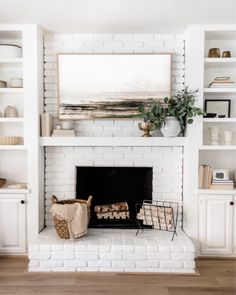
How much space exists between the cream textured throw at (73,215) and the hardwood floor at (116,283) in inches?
16.0

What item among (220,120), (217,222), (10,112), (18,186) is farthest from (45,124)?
(217,222)

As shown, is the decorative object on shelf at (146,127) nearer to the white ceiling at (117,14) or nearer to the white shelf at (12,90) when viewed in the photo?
the white ceiling at (117,14)

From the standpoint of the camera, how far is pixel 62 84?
3.64 metres

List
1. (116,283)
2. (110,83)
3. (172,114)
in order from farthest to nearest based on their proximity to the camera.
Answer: (110,83), (172,114), (116,283)

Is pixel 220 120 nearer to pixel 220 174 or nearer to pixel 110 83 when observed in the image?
pixel 220 174

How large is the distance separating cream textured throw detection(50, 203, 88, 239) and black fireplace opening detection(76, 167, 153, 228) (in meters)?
0.48

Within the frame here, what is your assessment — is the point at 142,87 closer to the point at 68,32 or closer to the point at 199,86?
the point at 199,86

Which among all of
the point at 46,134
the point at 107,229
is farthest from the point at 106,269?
the point at 46,134

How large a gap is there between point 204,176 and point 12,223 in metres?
2.16

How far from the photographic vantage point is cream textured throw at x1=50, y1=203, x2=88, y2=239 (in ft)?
10.3

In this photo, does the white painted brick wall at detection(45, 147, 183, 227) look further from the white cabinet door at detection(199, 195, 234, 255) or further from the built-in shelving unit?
the white cabinet door at detection(199, 195, 234, 255)

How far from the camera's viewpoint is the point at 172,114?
3.38 meters

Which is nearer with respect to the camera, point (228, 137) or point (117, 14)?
point (117, 14)

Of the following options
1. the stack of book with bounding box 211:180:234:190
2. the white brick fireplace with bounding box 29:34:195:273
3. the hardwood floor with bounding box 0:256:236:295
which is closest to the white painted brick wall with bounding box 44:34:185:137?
the white brick fireplace with bounding box 29:34:195:273
